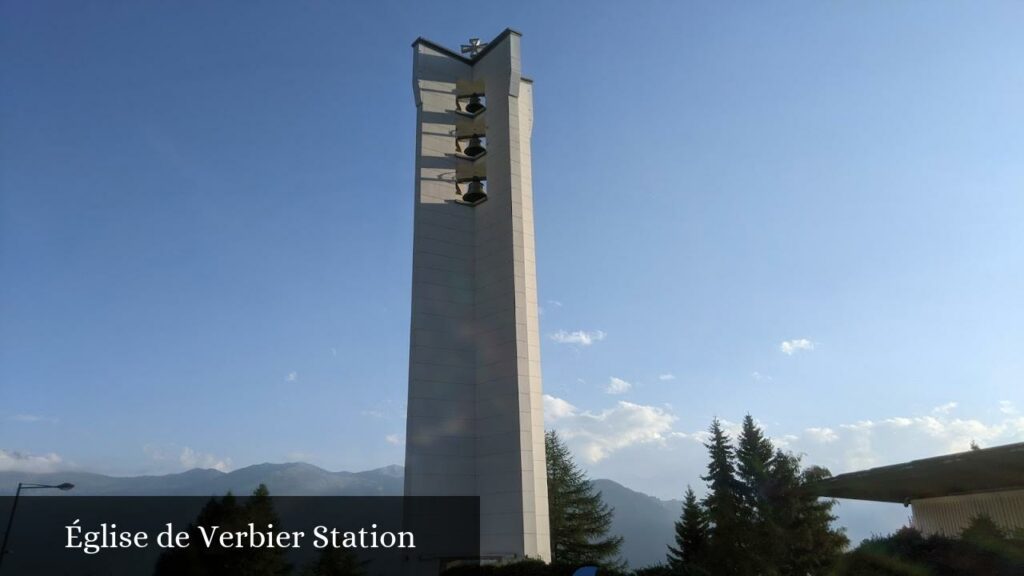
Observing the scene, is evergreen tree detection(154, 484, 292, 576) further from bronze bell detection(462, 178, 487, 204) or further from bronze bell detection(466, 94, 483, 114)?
bronze bell detection(466, 94, 483, 114)

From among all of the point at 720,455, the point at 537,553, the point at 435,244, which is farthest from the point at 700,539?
the point at 435,244

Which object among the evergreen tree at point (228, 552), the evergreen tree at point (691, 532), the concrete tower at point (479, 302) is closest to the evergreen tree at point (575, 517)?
the evergreen tree at point (691, 532)

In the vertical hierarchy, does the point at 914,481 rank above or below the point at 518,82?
below

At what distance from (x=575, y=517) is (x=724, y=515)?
15925mm

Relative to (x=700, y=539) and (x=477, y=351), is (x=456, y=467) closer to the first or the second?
(x=477, y=351)

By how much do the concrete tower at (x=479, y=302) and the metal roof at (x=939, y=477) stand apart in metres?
9.66

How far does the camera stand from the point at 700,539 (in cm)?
4288

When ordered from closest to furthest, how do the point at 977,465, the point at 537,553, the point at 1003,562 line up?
the point at 1003,562 < the point at 977,465 < the point at 537,553

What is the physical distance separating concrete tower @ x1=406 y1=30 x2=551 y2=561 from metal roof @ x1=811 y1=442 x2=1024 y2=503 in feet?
31.7

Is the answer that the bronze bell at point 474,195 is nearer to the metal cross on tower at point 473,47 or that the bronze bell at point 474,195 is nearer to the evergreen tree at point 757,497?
the metal cross on tower at point 473,47

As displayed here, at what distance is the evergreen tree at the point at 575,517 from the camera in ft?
165

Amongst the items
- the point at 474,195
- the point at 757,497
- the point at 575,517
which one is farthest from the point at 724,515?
the point at 474,195

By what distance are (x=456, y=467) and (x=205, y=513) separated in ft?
64.3

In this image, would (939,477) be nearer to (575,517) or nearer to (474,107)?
(474,107)
